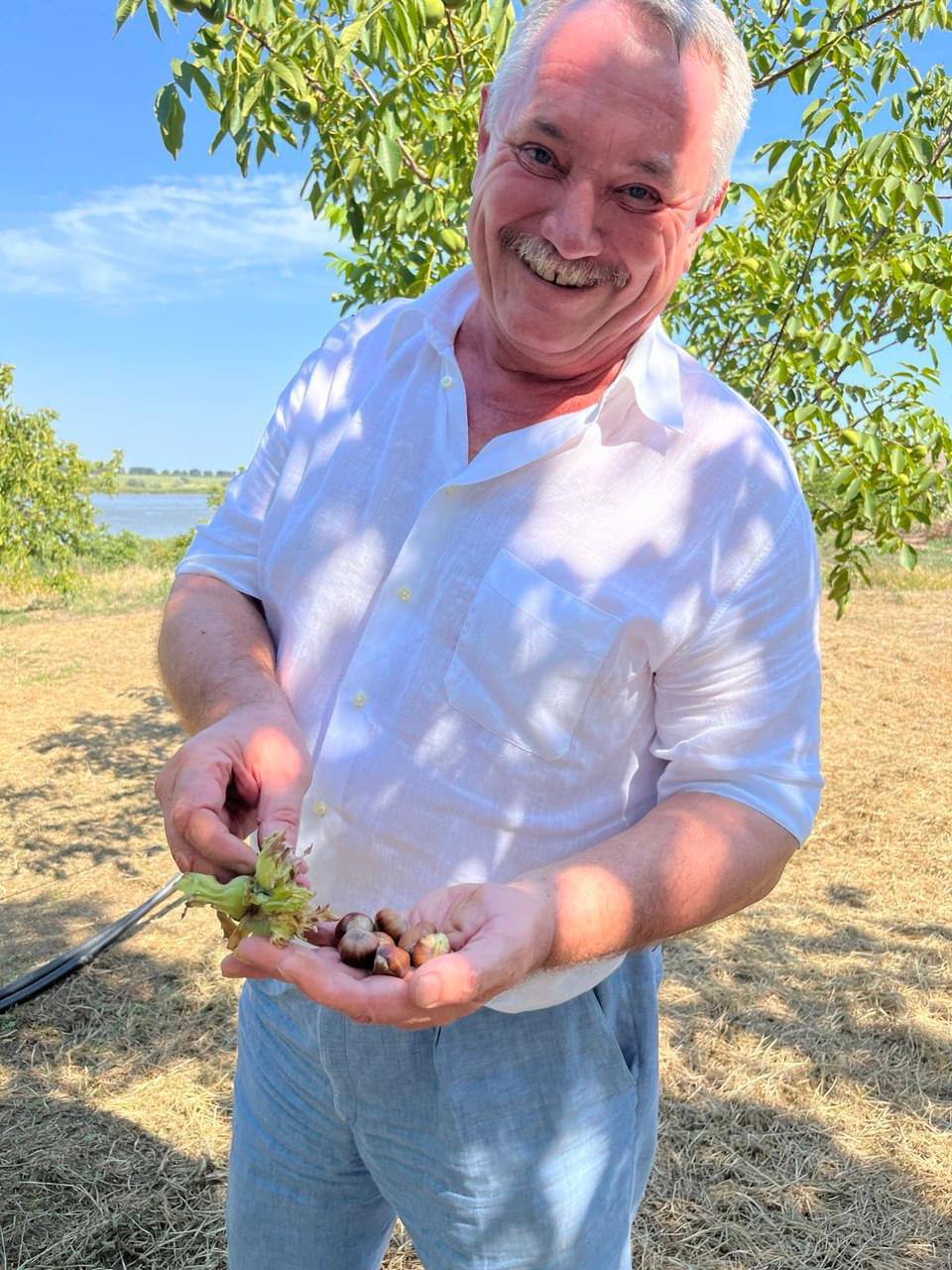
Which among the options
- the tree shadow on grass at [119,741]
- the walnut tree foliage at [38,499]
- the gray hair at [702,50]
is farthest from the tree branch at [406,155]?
the walnut tree foliage at [38,499]

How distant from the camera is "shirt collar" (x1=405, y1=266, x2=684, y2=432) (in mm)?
1471

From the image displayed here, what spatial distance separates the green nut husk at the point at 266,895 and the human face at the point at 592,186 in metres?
0.79

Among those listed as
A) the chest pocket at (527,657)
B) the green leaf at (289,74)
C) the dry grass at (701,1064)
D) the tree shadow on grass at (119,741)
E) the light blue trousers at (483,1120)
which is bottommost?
the tree shadow on grass at (119,741)

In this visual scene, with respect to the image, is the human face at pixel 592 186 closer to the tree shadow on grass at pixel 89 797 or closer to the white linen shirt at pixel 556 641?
the white linen shirt at pixel 556 641

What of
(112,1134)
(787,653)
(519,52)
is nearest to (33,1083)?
(112,1134)

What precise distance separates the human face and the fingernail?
34.9 inches

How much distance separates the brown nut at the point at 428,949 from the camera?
115 cm

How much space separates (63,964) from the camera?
15.1 feet

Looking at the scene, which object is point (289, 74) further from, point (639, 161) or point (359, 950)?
point (359, 950)

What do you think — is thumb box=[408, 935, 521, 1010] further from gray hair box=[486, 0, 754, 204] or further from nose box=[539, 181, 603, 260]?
gray hair box=[486, 0, 754, 204]

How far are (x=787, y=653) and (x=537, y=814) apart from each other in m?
0.40

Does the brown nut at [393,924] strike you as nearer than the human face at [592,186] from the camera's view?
Yes

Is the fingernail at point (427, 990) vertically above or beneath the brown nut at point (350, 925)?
above

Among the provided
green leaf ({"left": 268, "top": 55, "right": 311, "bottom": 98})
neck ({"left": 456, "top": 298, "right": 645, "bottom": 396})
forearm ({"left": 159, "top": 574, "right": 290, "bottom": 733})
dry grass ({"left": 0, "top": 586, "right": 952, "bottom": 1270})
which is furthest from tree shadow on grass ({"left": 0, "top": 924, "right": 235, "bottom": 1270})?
green leaf ({"left": 268, "top": 55, "right": 311, "bottom": 98})
